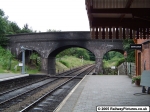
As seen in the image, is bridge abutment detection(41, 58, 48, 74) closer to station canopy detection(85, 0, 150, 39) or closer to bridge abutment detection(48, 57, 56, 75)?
bridge abutment detection(48, 57, 56, 75)

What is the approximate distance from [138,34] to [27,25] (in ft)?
289

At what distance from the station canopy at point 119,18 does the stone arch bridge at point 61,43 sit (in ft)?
76.7

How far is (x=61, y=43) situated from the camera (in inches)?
1394

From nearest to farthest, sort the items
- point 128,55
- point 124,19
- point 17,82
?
point 124,19, point 17,82, point 128,55

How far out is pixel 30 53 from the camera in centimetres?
4084

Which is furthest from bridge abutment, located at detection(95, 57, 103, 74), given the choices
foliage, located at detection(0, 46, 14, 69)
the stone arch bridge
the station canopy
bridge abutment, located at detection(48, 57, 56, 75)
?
the station canopy

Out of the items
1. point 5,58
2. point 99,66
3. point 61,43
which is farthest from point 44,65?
point 99,66

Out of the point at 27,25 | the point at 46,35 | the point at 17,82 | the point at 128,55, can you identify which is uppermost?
the point at 27,25

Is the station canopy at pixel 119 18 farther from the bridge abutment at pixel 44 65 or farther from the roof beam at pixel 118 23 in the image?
the bridge abutment at pixel 44 65

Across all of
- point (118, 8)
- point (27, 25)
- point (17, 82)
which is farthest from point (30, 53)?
point (27, 25)

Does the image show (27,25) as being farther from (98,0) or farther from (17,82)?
(98,0)

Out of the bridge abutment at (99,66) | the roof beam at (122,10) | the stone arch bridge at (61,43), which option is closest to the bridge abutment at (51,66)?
the stone arch bridge at (61,43)

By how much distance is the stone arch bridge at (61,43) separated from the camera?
3431 cm

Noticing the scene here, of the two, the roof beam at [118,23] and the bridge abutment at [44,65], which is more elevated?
the roof beam at [118,23]
